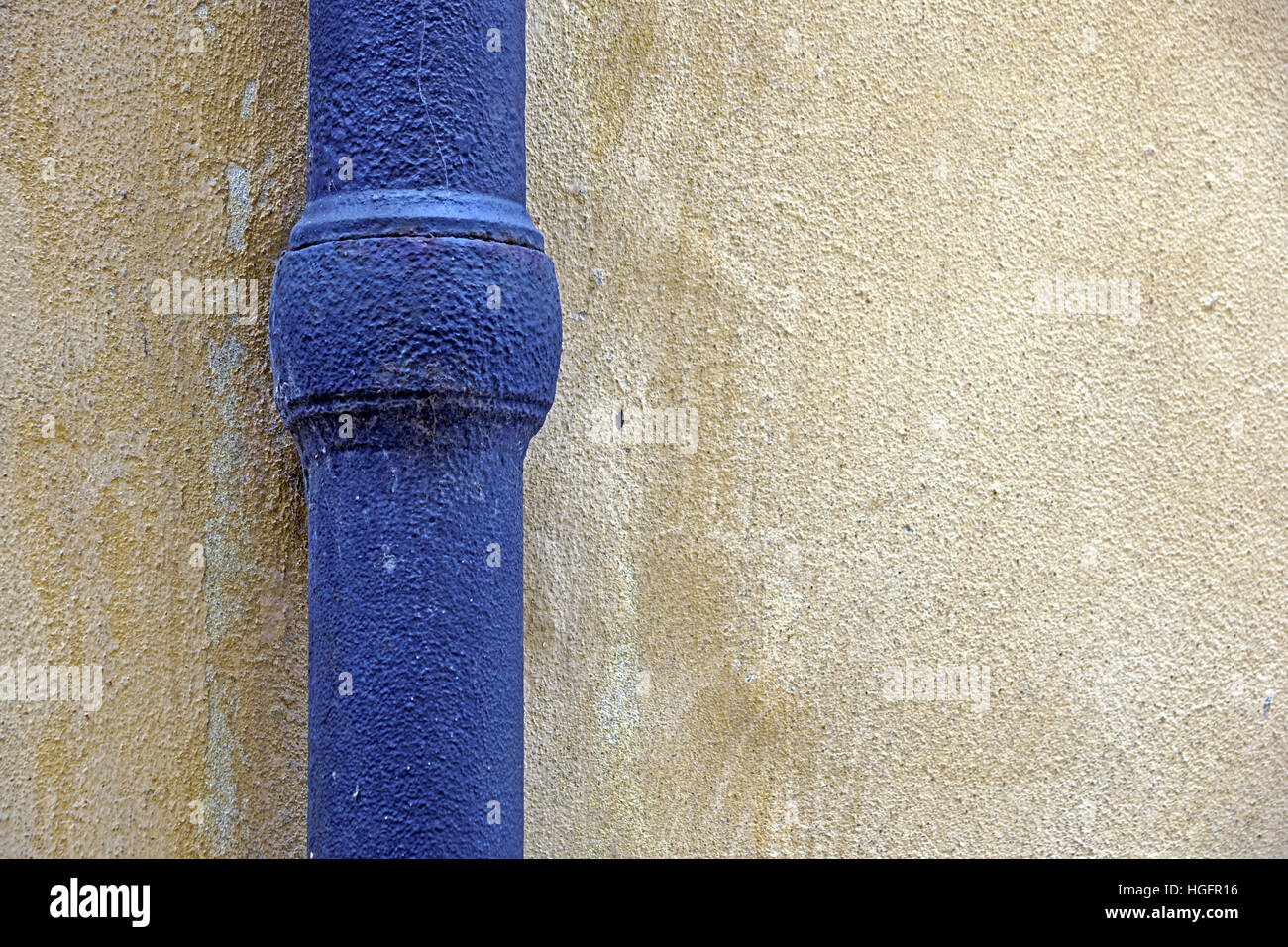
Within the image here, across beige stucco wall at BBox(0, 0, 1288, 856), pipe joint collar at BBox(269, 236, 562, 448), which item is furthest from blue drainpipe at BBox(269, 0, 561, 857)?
beige stucco wall at BBox(0, 0, 1288, 856)

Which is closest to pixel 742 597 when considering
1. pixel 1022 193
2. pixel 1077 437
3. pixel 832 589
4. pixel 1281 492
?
pixel 832 589

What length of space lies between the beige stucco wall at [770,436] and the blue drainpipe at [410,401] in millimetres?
362

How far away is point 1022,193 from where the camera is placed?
2.04m

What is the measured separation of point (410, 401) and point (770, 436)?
775mm

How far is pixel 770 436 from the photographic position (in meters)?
1.98

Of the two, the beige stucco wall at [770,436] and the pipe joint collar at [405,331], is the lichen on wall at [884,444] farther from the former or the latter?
the pipe joint collar at [405,331]

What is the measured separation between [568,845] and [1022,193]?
1.58 meters

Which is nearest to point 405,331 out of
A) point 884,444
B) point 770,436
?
point 770,436

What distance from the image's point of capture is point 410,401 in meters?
1.48

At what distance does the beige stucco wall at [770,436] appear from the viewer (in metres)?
1.81

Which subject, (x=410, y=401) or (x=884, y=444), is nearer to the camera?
(x=410, y=401)

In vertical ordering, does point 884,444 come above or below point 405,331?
below

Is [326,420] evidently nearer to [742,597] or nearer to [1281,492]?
[742,597]

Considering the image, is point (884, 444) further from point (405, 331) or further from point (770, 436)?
point (405, 331)
